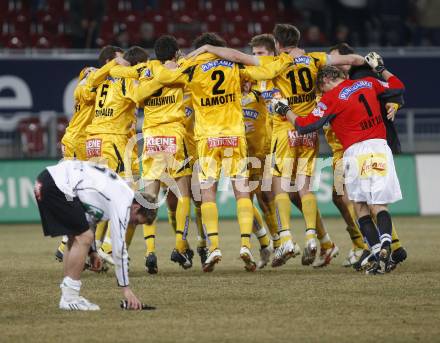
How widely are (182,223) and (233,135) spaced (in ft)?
4.09

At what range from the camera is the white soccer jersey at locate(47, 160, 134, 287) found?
820 cm

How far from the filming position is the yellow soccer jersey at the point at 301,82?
12.1m

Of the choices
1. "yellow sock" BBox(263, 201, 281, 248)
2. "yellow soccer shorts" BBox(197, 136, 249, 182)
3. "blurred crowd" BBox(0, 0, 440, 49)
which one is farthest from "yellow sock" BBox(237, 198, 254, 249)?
"blurred crowd" BBox(0, 0, 440, 49)

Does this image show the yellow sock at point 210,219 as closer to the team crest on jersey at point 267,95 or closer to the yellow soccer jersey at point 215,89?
the yellow soccer jersey at point 215,89

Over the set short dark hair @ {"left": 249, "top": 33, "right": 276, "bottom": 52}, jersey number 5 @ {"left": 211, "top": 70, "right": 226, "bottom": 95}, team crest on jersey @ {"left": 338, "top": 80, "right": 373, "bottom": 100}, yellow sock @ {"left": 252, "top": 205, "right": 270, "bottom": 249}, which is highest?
short dark hair @ {"left": 249, "top": 33, "right": 276, "bottom": 52}

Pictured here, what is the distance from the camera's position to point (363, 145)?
11.1 metres

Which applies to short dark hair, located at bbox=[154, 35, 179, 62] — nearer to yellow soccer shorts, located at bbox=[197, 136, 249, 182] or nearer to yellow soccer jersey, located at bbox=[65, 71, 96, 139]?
yellow soccer shorts, located at bbox=[197, 136, 249, 182]

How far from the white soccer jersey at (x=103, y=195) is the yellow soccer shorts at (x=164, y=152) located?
10.8 ft

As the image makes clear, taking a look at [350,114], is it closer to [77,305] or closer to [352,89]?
[352,89]

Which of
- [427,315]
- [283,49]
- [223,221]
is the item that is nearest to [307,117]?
[283,49]

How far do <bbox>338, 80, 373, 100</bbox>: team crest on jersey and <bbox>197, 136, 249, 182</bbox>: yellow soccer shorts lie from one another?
49.2 inches

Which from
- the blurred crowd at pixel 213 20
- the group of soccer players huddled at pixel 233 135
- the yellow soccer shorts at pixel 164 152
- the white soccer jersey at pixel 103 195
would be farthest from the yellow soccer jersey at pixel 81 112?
the blurred crowd at pixel 213 20

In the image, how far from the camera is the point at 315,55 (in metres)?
12.1

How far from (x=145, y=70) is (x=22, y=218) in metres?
9.45
